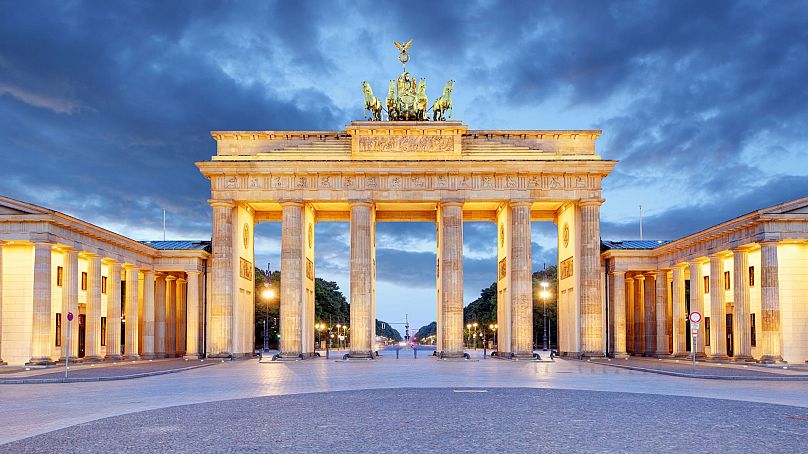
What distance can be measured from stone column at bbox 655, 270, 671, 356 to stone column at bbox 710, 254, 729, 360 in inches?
415

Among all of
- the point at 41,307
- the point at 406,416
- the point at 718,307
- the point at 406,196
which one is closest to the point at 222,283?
the point at 406,196

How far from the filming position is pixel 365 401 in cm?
2420

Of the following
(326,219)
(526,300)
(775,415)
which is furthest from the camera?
(326,219)

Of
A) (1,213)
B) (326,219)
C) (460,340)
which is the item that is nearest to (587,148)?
(460,340)

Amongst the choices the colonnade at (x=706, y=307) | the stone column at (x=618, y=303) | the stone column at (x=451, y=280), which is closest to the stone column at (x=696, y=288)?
the colonnade at (x=706, y=307)

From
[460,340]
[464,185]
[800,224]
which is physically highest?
[464,185]

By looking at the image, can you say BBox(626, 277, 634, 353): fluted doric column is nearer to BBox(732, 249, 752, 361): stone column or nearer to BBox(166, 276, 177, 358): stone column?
BBox(732, 249, 752, 361): stone column

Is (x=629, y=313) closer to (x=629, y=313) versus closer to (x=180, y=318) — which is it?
(x=629, y=313)

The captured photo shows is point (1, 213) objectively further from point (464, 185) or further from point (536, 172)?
point (536, 172)

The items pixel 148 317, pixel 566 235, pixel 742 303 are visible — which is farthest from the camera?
pixel 566 235

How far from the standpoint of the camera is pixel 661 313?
6575 centimetres

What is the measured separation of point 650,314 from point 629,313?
5218mm

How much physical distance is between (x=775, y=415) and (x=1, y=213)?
4151cm

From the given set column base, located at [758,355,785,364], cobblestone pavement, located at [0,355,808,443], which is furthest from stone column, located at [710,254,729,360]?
cobblestone pavement, located at [0,355,808,443]
